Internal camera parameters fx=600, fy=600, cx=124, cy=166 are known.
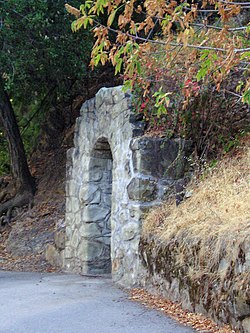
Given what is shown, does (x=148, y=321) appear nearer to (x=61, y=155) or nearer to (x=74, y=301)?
(x=74, y=301)

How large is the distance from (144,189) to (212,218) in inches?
73.4

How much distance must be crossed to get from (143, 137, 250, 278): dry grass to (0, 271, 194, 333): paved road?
0.75 meters

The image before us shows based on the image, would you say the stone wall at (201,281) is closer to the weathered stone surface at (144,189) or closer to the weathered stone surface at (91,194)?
the weathered stone surface at (144,189)

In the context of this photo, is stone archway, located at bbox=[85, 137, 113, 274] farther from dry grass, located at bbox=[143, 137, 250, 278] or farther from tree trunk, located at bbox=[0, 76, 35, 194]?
tree trunk, located at bbox=[0, 76, 35, 194]

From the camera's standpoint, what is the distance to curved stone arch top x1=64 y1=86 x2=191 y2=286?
8.08 meters

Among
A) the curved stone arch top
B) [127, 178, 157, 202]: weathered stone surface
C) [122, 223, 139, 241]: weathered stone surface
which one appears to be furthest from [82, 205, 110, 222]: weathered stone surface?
[127, 178, 157, 202]: weathered stone surface

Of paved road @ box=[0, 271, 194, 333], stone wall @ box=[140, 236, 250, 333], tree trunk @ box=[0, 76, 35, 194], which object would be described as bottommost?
paved road @ box=[0, 271, 194, 333]

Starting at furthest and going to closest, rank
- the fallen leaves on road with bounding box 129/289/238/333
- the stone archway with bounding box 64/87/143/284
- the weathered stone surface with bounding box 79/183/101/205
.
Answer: the weathered stone surface with bounding box 79/183/101/205 → the stone archway with bounding box 64/87/143/284 → the fallen leaves on road with bounding box 129/289/238/333

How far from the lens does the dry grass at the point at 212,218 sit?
568 centimetres

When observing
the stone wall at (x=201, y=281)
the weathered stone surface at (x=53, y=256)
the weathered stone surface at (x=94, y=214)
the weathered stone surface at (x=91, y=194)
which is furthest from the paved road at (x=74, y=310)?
the weathered stone surface at (x=53, y=256)

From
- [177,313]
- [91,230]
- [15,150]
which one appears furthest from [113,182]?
[15,150]

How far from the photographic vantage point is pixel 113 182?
9.05 m

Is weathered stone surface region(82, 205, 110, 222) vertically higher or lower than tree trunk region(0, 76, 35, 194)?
lower

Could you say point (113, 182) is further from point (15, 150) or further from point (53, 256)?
point (15, 150)
